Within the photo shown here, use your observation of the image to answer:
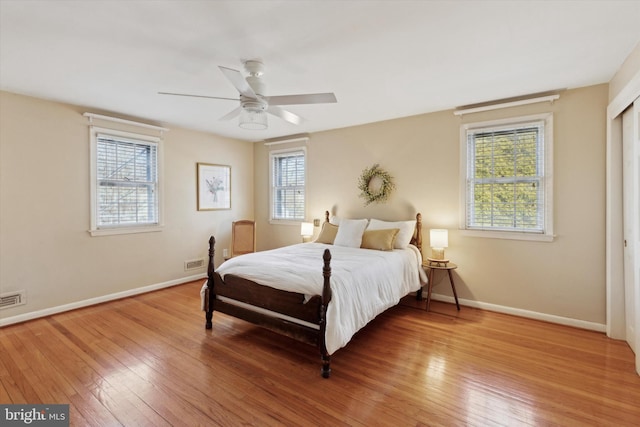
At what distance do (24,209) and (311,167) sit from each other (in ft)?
12.0

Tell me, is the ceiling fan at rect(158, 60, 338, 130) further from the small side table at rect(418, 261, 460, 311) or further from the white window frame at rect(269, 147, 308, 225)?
the white window frame at rect(269, 147, 308, 225)

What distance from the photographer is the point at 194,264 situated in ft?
16.5

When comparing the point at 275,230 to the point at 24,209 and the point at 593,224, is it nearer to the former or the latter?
the point at 24,209

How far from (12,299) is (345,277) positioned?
3.61 metres

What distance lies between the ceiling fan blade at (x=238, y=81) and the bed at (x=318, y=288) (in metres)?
1.41

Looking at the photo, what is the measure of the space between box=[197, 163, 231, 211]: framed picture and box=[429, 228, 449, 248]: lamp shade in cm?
357

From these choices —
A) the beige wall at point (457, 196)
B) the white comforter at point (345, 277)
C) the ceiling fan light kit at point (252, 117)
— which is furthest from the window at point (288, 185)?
the ceiling fan light kit at point (252, 117)

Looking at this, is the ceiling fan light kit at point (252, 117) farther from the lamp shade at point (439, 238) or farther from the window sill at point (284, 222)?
the window sill at point (284, 222)

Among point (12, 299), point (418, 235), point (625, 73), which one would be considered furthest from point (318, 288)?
point (12, 299)

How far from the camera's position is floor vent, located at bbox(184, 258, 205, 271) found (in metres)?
4.93

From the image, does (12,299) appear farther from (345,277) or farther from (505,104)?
→ (505,104)

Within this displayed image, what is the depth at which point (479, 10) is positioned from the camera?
1.88 meters

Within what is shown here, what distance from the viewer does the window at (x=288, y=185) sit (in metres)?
5.36

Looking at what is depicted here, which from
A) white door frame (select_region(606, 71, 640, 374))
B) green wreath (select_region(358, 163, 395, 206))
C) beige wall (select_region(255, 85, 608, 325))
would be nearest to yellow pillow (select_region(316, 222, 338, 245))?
beige wall (select_region(255, 85, 608, 325))
